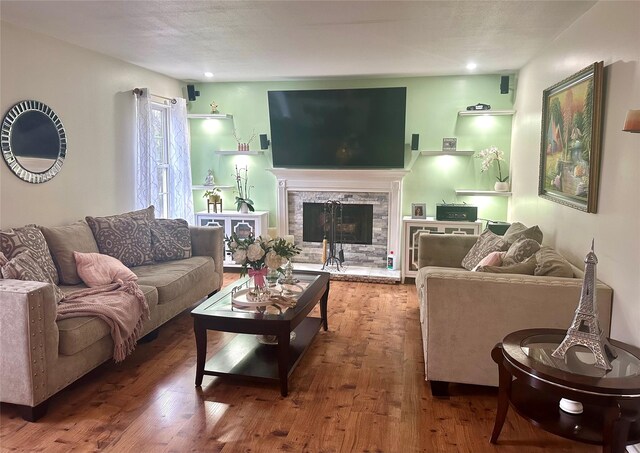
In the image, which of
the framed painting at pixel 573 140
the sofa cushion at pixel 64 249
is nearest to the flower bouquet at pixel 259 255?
the sofa cushion at pixel 64 249

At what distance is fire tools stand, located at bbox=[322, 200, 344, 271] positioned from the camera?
6.03 metres

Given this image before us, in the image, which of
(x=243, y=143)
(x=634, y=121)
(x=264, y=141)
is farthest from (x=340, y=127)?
(x=634, y=121)

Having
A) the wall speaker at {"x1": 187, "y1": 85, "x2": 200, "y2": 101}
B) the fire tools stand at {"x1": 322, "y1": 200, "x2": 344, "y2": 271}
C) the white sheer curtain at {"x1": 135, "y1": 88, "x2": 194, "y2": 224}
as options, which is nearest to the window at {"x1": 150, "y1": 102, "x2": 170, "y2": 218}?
the white sheer curtain at {"x1": 135, "y1": 88, "x2": 194, "y2": 224}

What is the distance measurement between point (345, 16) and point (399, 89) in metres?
2.32

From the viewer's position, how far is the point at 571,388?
186cm

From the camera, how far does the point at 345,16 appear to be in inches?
129

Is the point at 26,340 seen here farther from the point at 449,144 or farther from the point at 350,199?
the point at 449,144

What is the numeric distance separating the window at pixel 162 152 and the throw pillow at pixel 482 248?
3608 millimetres

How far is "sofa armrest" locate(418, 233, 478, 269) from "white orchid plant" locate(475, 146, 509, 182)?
57.6 inches

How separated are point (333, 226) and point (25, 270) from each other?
3.85m

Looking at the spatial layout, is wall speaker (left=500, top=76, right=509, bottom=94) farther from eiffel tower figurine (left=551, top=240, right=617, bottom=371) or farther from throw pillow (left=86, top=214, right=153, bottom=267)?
throw pillow (left=86, top=214, right=153, bottom=267)

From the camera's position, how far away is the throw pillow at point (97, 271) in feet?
11.3

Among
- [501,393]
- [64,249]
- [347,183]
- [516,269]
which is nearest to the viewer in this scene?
[501,393]

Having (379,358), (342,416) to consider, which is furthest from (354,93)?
(342,416)
